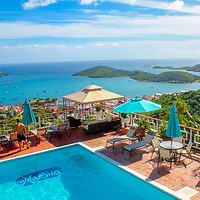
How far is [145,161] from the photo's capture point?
678 centimetres

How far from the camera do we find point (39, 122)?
10.0m

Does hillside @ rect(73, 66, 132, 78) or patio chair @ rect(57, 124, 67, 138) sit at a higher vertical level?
patio chair @ rect(57, 124, 67, 138)

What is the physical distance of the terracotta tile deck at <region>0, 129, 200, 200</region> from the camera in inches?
217

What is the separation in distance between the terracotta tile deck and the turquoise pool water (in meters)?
0.40

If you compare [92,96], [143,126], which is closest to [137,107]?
[143,126]

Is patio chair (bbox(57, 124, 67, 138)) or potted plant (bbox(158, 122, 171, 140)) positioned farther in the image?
patio chair (bbox(57, 124, 67, 138))

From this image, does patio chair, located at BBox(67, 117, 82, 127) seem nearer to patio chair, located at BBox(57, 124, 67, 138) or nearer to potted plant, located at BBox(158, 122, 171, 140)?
patio chair, located at BBox(57, 124, 67, 138)

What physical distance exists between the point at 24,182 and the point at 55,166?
3.71 ft

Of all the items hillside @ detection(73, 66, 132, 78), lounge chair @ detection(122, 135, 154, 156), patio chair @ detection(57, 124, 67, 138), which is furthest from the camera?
hillside @ detection(73, 66, 132, 78)

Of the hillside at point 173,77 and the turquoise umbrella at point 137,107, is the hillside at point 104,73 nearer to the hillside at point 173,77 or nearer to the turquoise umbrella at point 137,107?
the hillside at point 173,77

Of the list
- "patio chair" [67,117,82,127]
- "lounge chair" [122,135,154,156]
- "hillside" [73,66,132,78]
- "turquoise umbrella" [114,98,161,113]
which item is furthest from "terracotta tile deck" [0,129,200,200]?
"hillside" [73,66,132,78]

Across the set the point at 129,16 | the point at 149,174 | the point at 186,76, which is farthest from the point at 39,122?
the point at 186,76

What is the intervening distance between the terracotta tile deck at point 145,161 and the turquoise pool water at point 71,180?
40 cm

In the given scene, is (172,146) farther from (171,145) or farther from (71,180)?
(71,180)
